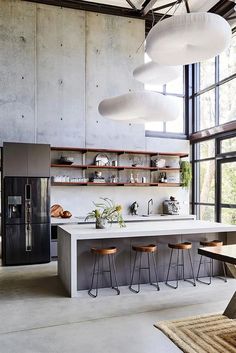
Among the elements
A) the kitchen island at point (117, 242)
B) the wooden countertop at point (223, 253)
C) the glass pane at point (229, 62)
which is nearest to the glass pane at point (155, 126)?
the glass pane at point (229, 62)

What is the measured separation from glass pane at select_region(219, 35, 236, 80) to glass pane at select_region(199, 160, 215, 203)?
83.9 inches

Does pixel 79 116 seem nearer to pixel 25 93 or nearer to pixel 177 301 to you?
pixel 25 93

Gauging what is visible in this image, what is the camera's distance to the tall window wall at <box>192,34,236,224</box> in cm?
743

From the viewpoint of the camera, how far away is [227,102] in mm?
7652

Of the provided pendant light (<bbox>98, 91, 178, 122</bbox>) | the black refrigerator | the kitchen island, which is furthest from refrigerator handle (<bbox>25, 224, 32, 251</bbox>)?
pendant light (<bbox>98, 91, 178, 122</bbox>)

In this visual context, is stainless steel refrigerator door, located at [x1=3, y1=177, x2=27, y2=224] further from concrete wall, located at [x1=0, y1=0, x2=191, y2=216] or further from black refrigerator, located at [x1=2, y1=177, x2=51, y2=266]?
concrete wall, located at [x1=0, y1=0, x2=191, y2=216]

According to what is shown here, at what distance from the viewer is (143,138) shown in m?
8.16

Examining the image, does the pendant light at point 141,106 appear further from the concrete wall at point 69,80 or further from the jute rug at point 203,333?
the concrete wall at point 69,80

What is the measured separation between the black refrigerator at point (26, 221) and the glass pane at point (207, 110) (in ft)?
14.6

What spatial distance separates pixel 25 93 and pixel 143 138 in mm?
3004

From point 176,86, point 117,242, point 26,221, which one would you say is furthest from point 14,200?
point 176,86

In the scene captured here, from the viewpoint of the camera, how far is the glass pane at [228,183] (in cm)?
729

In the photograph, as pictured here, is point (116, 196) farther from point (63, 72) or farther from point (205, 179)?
point (63, 72)

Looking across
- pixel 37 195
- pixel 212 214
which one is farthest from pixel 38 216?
pixel 212 214
